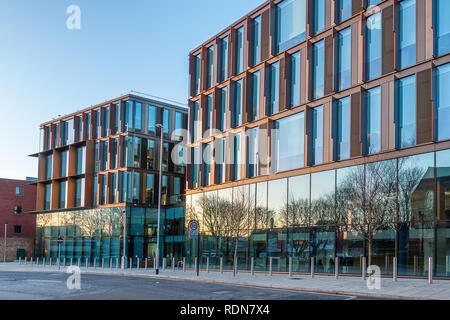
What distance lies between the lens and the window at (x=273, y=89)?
36219mm

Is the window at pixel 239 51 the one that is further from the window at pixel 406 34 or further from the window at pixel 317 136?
the window at pixel 406 34

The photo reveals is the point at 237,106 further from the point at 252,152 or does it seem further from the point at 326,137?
the point at 326,137

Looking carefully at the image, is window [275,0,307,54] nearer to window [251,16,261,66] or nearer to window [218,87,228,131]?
window [251,16,261,66]

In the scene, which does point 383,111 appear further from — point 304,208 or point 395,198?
point 304,208

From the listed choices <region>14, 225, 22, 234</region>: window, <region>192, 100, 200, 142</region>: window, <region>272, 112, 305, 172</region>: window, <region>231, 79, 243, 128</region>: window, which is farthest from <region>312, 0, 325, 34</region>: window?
<region>14, 225, 22, 234</region>: window

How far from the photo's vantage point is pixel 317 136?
32500 mm

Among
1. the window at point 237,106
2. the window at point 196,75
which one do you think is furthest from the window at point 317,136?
the window at point 196,75

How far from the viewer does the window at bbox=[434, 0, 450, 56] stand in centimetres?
2550

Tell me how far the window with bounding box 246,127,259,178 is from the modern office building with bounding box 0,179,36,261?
157 ft

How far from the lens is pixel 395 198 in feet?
87.7

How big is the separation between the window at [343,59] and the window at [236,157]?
10.2m
